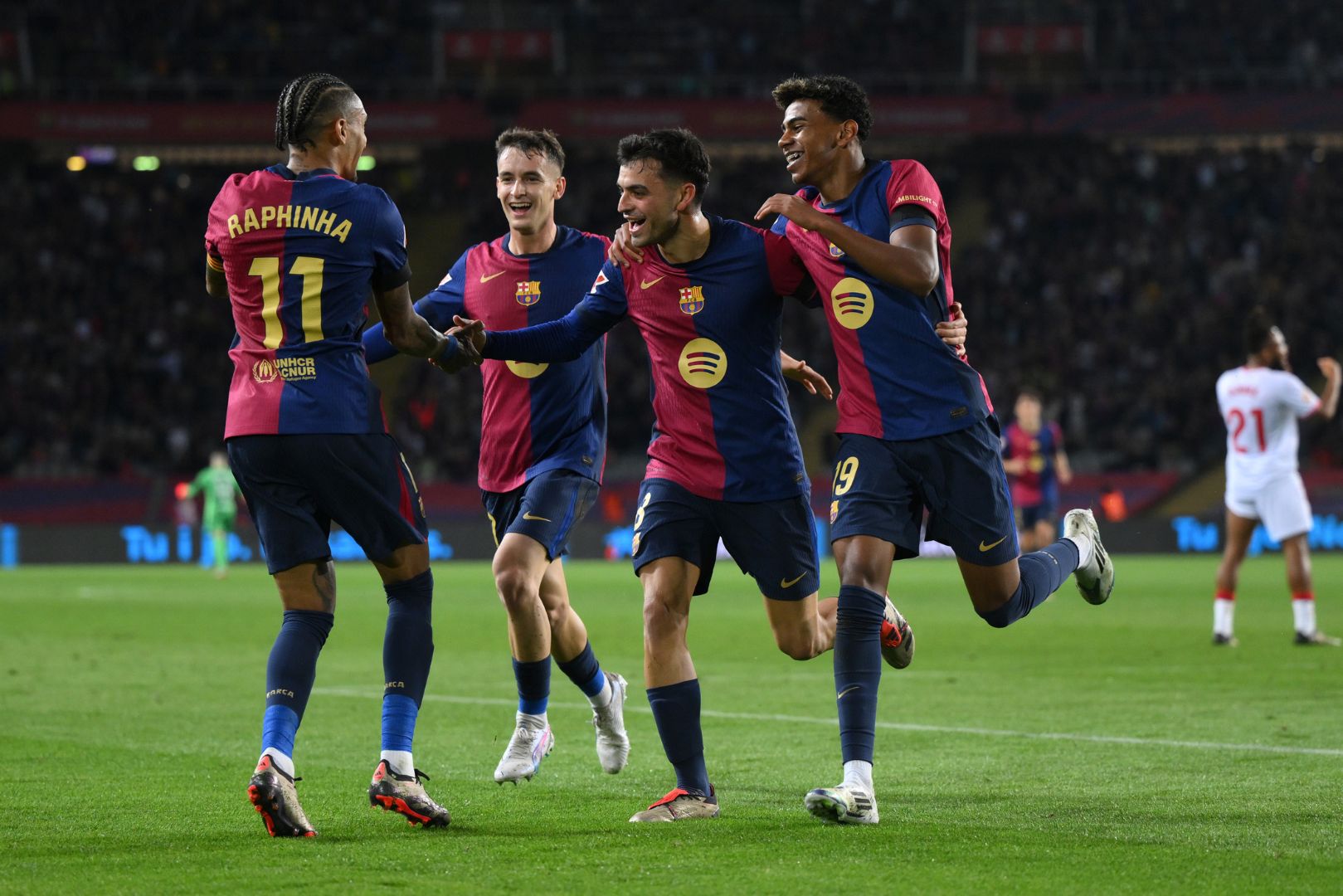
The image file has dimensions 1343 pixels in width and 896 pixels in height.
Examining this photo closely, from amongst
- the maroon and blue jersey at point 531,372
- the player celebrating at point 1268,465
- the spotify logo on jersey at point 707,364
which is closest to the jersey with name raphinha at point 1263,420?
the player celebrating at point 1268,465

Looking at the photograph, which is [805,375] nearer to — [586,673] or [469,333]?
[469,333]

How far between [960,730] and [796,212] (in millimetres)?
3335

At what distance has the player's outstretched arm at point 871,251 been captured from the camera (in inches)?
216

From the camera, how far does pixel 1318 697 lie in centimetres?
907

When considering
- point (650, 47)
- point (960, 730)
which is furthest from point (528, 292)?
point (650, 47)

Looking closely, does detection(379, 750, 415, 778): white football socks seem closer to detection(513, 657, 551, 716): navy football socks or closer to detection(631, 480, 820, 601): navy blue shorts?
detection(631, 480, 820, 601): navy blue shorts

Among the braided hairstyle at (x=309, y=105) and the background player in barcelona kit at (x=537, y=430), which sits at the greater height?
the braided hairstyle at (x=309, y=105)

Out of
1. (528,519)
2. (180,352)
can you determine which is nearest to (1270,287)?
(180,352)

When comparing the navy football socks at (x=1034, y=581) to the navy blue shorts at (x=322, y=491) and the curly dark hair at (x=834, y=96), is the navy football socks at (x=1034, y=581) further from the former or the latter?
the navy blue shorts at (x=322, y=491)

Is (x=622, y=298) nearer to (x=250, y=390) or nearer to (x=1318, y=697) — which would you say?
(x=250, y=390)

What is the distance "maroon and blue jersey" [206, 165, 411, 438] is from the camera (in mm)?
5398

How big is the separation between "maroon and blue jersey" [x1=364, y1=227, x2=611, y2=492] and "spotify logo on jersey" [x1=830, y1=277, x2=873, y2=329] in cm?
128

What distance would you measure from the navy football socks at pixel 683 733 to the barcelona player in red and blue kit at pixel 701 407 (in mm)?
14

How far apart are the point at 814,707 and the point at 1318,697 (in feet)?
8.51
